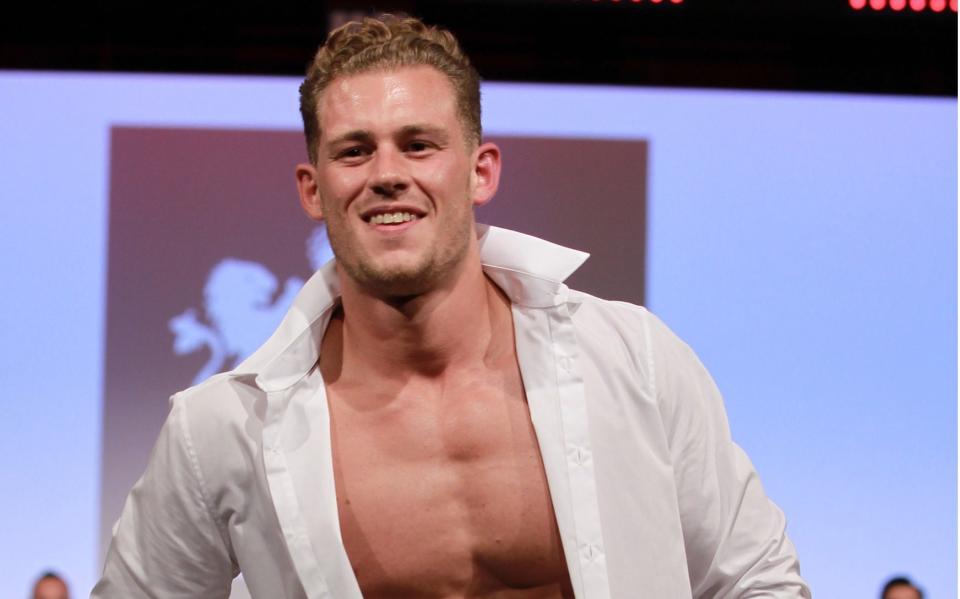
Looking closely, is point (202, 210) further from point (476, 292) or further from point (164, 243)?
point (476, 292)

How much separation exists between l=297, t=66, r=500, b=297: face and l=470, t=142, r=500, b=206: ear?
5 centimetres

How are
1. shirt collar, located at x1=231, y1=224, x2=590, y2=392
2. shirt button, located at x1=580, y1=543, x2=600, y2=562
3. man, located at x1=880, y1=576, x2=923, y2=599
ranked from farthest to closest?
man, located at x1=880, y1=576, x2=923, y2=599 < shirt collar, located at x1=231, y1=224, x2=590, y2=392 < shirt button, located at x1=580, y1=543, x2=600, y2=562

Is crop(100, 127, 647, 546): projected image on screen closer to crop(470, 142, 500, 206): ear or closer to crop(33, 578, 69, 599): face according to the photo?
crop(33, 578, 69, 599): face

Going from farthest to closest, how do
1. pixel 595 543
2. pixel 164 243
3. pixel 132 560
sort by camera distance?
pixel 164 243
pixel 132 560
pixel 595 543

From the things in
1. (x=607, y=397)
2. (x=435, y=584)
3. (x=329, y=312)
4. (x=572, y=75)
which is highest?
(x=572, y=75)

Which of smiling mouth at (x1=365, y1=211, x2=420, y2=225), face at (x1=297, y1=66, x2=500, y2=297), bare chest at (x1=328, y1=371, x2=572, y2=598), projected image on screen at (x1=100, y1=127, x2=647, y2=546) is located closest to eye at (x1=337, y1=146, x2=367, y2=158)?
face at (x1=297, y1=66, x2=500, y2=297)

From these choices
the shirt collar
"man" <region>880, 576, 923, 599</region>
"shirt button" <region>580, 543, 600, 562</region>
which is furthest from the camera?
"man" <region>880, 576, 923, 599</region>

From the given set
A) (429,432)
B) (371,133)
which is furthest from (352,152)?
(429,432)

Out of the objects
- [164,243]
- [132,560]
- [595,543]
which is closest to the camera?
[595,543]

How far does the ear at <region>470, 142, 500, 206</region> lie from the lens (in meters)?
1.90

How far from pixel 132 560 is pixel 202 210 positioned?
1.66 meters

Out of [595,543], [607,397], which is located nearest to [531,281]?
[607,397]

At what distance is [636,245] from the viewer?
3379 millimetres

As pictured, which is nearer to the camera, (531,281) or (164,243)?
(531,281)
